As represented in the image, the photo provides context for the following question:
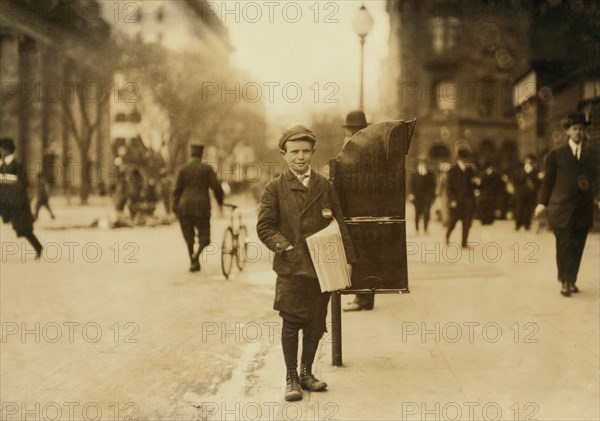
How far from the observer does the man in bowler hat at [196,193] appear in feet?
39.8

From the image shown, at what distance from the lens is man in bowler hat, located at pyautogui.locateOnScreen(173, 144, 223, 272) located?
478 inches

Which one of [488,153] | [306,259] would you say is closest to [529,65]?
[488,153]

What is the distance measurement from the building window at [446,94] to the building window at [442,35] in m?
2.19

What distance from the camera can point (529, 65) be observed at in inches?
1057

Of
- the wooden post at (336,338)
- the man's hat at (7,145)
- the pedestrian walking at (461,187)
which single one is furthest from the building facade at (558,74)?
the man's hat at (7,145)

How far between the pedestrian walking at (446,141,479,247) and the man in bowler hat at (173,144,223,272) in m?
4.89

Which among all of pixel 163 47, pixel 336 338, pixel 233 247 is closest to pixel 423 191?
pixel 233 247

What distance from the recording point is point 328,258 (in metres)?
4.91

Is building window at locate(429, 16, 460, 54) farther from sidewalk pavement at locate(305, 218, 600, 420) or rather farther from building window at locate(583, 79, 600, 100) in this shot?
sidewalk pavement at locate(305, 218, 600, 420)

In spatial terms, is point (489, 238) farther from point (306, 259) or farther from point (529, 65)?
point (306, 259)

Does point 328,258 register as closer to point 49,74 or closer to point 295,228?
point 295,228

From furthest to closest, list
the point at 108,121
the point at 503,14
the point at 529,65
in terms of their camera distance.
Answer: the point at 108,121
the point at 529,65
the point at 503,14

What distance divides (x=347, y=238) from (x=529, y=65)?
929 inches

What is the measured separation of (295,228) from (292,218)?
0.23ft
